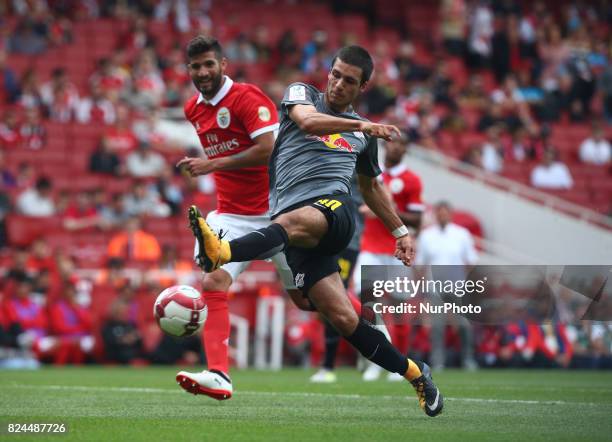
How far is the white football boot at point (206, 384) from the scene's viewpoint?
7371mm

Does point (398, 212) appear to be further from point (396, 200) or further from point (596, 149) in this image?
point (596, 149)

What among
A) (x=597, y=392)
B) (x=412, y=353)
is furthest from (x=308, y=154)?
(x=412, y=353)

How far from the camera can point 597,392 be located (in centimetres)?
987

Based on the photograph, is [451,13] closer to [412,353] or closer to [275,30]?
[275,30]

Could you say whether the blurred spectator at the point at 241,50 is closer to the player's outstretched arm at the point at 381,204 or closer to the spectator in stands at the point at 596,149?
the spectator in stands at the point at 596,149

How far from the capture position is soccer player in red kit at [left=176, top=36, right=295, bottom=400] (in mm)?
8109

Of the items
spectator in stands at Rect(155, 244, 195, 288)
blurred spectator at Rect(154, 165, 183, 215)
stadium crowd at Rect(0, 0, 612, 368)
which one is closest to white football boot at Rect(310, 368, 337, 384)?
stadium crowd at Rect(0, 0, 612, 368)

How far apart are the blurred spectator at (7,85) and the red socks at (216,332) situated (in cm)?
1258

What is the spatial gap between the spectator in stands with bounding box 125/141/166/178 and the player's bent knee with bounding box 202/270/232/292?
34.9ft

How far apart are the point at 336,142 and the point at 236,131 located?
1.29m

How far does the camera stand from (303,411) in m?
7.54

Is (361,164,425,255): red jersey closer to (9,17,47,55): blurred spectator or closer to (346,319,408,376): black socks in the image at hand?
(346,319,408,376): black socks

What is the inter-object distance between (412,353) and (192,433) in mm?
9739

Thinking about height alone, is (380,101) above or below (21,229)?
above
